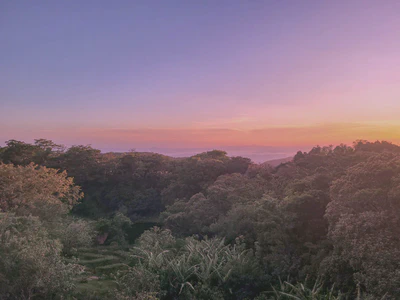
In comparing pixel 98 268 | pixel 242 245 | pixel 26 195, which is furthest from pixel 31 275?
pixel 26 195

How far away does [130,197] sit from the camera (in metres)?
24.2

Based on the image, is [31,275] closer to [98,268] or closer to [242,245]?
[98,268]

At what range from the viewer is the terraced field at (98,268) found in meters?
8.22

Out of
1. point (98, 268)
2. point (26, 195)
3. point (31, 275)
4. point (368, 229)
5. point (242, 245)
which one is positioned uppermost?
point (368, 229)

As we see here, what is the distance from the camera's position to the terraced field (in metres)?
8.22

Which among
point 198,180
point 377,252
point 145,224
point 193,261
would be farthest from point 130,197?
point 377,252

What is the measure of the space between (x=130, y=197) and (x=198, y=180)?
6.55m

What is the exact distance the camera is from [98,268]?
417 inches

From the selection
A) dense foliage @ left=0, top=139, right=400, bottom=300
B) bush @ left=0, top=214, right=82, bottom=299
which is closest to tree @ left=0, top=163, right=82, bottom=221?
dense foliage @ left=0, top=139, right=400, bottom=300

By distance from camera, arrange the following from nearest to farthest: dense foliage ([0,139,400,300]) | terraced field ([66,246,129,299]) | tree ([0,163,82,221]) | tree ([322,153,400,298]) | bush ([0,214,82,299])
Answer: tree ([322,153,400,298]) → dense foliage ([0,139,400,300]) → bush ([0,214,82,299]) → terraced field ([66,246,129,299]) → tree ([0,163,82,221])

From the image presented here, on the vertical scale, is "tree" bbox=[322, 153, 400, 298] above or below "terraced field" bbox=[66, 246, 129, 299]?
above

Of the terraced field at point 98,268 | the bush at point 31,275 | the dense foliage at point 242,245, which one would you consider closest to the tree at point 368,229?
the dense foliage at point 242,245

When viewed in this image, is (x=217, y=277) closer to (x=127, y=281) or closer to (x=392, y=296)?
(x=127, y=281)

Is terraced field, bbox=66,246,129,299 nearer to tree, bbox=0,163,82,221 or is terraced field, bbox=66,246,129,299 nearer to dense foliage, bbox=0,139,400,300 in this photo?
dense foliage, bbox=0,139,400,300
